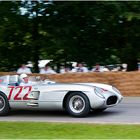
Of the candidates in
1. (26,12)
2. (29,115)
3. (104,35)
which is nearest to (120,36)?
(104,35)

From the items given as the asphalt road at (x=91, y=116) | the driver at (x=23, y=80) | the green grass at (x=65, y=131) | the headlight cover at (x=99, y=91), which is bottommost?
the green grass at (x=65, y=131)

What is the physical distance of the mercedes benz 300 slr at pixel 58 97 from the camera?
396 inches

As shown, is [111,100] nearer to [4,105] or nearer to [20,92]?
[20,92]

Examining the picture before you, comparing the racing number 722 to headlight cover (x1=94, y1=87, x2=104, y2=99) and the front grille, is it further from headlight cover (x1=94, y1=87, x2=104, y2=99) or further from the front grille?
the front grille

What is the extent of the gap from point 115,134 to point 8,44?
54.8ft

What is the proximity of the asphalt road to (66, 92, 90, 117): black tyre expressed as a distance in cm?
15

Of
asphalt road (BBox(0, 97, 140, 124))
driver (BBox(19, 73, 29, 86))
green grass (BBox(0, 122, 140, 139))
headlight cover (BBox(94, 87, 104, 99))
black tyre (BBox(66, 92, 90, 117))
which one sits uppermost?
driver (BBox(19, 73, 29, 86))

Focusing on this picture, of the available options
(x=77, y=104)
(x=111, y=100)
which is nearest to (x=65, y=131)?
(x=77, y=104)

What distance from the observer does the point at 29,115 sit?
1089 cm

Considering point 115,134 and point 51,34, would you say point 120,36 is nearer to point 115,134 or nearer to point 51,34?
point 51,34

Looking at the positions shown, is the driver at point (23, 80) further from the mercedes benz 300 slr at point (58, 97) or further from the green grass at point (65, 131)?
the green grass at point (65, 131)

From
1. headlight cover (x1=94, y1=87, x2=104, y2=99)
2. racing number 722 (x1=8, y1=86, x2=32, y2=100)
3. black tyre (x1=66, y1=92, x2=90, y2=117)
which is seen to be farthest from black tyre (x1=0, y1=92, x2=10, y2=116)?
headlight cover (x1=94, y1=87, x2=104, y2=99)

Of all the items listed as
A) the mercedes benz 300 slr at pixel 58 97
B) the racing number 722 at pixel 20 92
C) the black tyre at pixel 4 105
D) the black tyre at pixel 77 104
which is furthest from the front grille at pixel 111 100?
the black tyre at pixel 4 105

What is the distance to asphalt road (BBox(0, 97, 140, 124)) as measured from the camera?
9.61m
